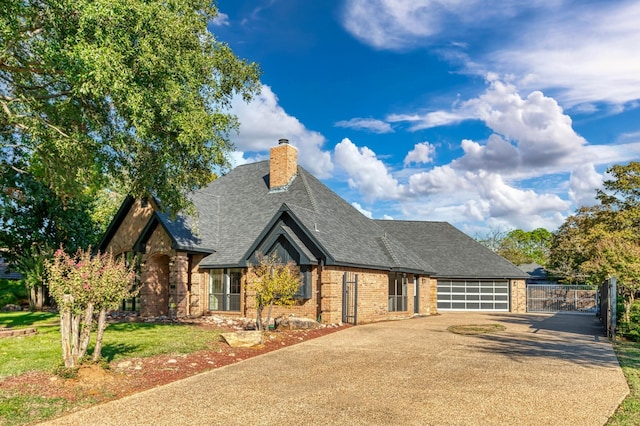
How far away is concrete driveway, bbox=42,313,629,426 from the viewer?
299 inches

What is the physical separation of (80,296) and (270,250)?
40.4 feet

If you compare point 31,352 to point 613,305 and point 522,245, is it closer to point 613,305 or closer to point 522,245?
point 613,305

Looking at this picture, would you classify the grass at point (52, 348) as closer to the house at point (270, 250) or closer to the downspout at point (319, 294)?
the house at point (270, 250)

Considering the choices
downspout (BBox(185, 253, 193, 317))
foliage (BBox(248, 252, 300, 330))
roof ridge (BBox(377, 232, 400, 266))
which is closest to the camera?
foliage (BBox(248, 252, 300, 330))

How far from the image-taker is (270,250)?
2159 centimetres

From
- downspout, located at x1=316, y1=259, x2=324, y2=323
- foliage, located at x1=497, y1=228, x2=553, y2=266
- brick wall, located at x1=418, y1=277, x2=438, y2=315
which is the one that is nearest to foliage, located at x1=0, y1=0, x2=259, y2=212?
downspout, located at x1=316, y1=259, x2=324, y2=323

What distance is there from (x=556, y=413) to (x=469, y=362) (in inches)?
171

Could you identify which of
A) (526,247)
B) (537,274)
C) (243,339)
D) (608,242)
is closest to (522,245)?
(526,247)

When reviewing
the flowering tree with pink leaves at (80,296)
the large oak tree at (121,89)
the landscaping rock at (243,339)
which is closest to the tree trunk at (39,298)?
the large oak tree at (121,89)

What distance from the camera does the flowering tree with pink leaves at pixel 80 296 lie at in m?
9.48

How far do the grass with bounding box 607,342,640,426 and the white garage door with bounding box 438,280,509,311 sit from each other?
678 inches

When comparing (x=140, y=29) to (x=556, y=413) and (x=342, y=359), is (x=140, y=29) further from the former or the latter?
(x=556, y=413)

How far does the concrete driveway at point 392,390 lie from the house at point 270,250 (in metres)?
6.52

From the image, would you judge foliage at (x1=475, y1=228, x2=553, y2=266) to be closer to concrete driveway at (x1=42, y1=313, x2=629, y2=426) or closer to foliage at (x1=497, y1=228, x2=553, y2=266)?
foliage at (x1=497, y1=228, x2=553, y2=266)
